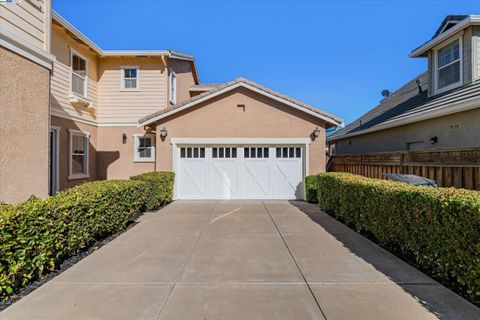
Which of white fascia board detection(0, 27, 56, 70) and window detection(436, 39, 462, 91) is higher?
window detection(436, 39, 462, 91)

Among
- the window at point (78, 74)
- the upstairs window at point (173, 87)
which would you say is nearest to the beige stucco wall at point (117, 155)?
the window at point (78, 74)

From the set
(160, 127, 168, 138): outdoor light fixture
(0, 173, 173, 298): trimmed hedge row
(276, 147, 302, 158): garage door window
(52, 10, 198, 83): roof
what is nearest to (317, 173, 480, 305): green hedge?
(276, 147, 302, 158): garage door window

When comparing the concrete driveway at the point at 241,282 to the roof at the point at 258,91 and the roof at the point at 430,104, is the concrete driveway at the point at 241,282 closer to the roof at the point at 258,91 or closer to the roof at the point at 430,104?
the roof at the point at 430,104

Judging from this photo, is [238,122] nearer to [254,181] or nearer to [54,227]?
[254,181]

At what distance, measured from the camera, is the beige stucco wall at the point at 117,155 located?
42.8 ft

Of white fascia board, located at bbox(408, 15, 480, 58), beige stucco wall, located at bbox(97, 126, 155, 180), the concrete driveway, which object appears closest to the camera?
the concrete driveway

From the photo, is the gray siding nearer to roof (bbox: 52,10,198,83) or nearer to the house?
the house

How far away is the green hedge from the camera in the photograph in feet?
11.4

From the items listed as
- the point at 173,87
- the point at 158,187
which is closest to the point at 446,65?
the point at 158,187

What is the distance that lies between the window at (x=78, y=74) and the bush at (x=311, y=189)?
9.96 m

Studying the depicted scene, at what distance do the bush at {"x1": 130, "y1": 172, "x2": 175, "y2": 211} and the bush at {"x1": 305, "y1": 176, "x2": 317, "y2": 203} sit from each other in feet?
17.2

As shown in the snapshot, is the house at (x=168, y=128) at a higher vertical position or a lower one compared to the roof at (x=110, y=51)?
lower

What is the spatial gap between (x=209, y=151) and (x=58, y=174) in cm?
556

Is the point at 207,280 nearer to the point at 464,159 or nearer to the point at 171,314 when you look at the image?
the point at 171,314
